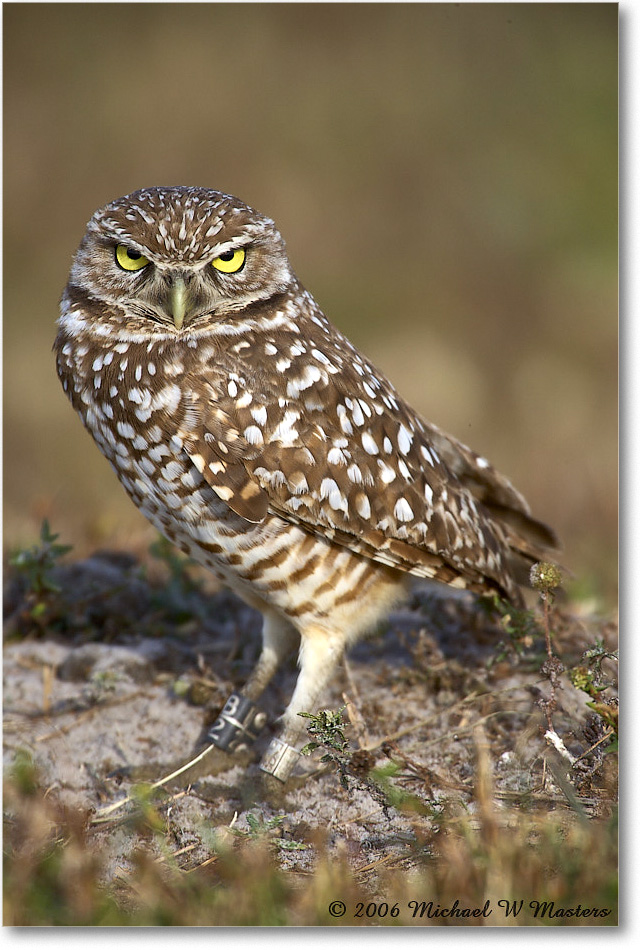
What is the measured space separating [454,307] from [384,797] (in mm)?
4075

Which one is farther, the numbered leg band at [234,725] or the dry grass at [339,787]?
the numbered leg band at [234,725]

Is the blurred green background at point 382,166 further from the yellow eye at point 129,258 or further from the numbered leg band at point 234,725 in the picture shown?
the numbered leg band at point 234,725

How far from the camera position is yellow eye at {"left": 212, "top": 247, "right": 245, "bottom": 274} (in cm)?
262

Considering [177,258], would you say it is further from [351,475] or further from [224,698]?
[224,698]

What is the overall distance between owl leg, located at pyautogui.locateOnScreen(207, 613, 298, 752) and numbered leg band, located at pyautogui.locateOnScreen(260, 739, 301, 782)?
0.20 meters

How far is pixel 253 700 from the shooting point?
329 cm

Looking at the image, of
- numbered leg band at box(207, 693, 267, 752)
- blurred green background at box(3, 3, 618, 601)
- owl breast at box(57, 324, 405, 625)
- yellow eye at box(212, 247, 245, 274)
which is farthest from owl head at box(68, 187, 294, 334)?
numbered leg band at box(207, 693, 267, 752)

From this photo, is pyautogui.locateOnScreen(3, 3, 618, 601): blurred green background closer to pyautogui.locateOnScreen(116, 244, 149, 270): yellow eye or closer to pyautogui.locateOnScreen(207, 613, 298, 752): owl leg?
pyautogui.locateOnScreen(116, 244, 149, 270): yellow eye

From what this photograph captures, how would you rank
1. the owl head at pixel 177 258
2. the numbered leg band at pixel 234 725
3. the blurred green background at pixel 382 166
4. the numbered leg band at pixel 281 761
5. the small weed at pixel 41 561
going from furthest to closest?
the small weed at pixel 41 561 < the blurred green background at pixel 382 166 < the numbered leg band at pixel 234 725 < the numbered leg band at pixel 281 761 < the owl head at pixel 177 258

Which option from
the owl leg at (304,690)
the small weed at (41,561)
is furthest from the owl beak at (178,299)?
the small weed at (41,561)

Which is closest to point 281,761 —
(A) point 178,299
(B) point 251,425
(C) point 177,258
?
(B) point 251,425

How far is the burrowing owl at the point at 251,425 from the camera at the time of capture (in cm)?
256

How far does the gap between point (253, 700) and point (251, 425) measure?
119cm

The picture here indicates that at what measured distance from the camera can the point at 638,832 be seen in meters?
2.61
